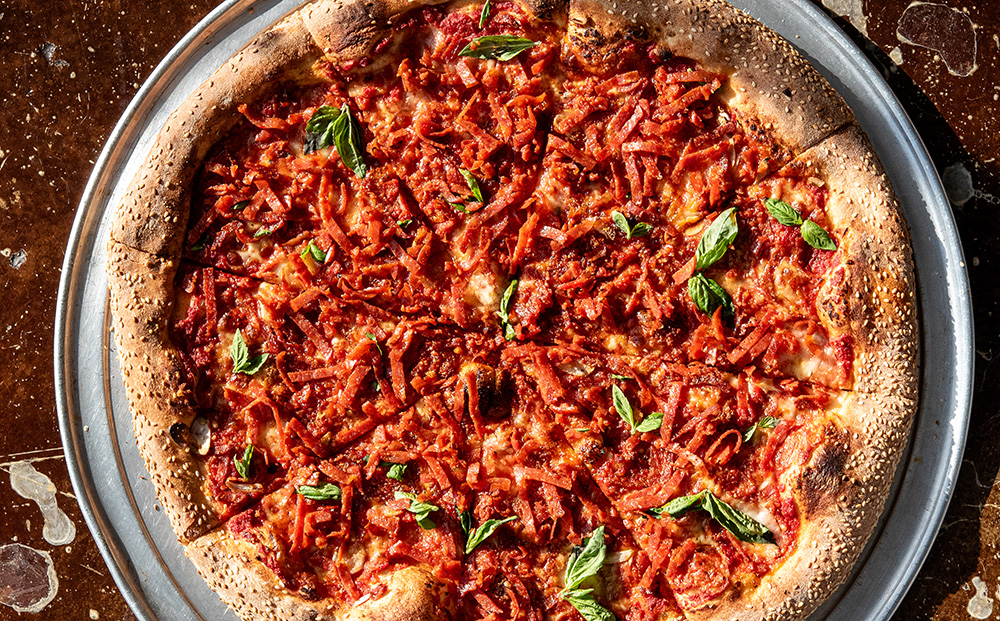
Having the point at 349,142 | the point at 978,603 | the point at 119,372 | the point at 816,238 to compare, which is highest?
the point at 349,142

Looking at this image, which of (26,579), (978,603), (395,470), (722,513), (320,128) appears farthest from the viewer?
(26,579)

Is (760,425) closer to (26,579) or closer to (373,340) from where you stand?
(373,340)

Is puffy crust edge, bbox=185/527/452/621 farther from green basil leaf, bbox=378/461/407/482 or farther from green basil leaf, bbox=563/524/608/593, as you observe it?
green basil leaf, bbox=563/524/608/593

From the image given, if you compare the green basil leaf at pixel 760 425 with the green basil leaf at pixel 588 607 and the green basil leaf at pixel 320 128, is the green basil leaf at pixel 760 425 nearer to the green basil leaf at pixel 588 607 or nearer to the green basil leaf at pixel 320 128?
the green basil leaf at pixel 588 607

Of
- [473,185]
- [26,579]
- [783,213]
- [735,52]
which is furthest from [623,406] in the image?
[26,579]

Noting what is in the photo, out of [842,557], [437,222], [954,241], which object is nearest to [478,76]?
[437,222]
